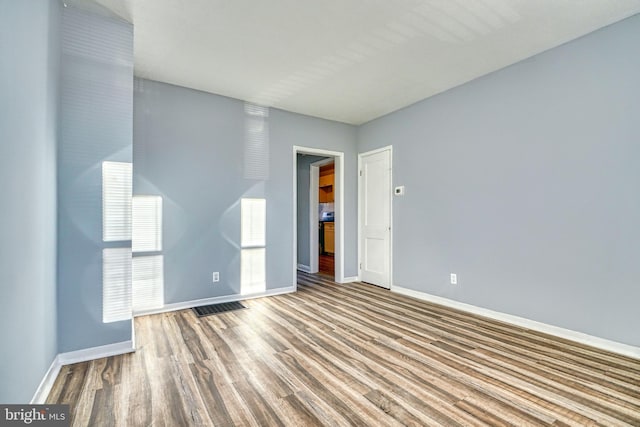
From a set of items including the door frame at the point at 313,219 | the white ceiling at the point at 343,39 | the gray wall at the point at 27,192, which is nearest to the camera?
the gray wall at the point at 27,192

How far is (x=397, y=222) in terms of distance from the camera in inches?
174

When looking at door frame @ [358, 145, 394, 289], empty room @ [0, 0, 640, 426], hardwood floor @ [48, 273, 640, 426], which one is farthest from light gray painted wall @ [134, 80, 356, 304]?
door frame @ [358, 145, 394, 289]

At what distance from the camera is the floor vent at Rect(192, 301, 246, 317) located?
3.49 m

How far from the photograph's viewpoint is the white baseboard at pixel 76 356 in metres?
1.88

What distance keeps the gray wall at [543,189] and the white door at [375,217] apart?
1.91ft

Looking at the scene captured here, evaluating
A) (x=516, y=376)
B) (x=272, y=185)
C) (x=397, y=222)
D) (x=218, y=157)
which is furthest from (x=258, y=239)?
(x=516, y=376)

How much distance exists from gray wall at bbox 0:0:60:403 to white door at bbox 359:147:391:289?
153 inches

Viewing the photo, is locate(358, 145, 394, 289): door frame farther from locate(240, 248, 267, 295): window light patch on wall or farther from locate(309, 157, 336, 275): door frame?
locate(240, 248, 267, 295): window light patch on wall

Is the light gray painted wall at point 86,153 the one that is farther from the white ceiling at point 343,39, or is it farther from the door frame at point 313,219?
the door frame at point 313,219

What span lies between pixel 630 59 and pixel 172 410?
4209 mm

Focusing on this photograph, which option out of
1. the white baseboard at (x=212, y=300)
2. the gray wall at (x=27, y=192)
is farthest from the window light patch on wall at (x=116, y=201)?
the white baseboard at (x=212, y=300)

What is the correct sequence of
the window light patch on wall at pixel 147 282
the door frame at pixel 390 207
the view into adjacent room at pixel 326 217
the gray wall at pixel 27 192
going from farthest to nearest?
the view into adjacent room at pixel 326 217 → the door frame at pixel 390 207 → the window light patch on wall at pixel 147 282 → the gray wall at pixel 27 192

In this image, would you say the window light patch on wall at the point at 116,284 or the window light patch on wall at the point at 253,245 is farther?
the window light patch on wall at the point at 253,245

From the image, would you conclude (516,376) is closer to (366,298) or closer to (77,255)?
(366,298)
